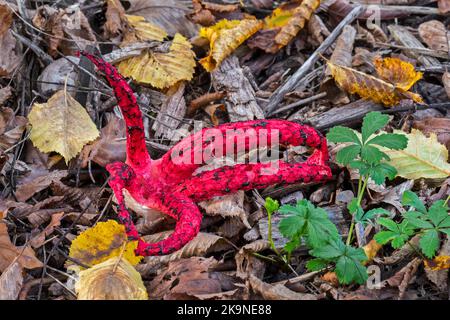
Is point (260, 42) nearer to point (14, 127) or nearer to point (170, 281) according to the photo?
point (14, 127)

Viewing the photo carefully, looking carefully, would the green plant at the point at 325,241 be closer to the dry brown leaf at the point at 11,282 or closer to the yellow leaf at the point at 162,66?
the dry brown leaf at the point at 11,282

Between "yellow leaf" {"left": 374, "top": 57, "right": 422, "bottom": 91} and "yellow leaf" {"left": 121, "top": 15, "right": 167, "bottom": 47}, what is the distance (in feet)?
4.35

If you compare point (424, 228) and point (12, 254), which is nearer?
point (424, 228)

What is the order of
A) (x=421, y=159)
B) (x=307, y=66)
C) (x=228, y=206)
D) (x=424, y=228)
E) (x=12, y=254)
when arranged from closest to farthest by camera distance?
(x=424, y=228)
(x=12, y=254)
(x=228, y=206)
(x=421, y=159)
(x=307, y=66)

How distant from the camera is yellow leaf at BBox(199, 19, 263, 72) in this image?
3.89m

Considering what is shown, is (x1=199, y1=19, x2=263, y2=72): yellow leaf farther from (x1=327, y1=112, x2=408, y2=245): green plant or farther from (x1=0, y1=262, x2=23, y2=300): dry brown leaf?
(x1=0, y1=262, x2=23, y2=300): dry brown leaf

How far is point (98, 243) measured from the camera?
2.92m

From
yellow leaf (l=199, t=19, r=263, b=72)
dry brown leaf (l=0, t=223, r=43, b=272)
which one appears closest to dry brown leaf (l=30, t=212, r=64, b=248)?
dry brown leaf (l=0, t=223, r=43, b=272)

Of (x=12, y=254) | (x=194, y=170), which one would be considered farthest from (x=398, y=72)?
(x=12, y=254)

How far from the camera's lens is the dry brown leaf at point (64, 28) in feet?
12.8

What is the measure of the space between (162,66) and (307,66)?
88 cm

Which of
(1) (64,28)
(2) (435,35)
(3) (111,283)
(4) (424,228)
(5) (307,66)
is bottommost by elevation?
(3) (111,283)

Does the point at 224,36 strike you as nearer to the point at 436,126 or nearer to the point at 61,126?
the point at 61,126
